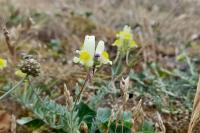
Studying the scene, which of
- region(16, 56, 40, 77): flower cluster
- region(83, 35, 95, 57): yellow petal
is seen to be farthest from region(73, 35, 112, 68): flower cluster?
region(16, 56, 40, 77): flower cluster

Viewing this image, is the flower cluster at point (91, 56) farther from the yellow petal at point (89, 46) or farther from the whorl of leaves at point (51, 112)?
the whorl of leaves at point (51, 112)

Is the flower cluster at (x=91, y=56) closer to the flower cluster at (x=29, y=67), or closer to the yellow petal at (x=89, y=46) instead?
the yellow petal at (x=89, y=46)

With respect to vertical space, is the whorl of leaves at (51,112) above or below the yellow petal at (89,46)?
below

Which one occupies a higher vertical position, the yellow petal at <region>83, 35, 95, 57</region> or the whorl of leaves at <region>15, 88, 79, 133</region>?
the yellow petal at <region>83, 35, 95, 57</region>

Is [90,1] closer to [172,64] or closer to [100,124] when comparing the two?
[172,64]

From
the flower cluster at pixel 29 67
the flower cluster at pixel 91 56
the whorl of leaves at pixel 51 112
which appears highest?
the flower cluster at pixel 91 56

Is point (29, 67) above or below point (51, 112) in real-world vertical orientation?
above

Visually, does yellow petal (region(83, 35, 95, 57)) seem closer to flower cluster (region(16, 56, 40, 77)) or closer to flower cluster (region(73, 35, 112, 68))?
flower cluster (region(73, 35, 112, 68))

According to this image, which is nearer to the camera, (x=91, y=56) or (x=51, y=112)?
(x=91, y=56)

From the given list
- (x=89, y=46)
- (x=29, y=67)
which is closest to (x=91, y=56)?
(x=89, y=46)

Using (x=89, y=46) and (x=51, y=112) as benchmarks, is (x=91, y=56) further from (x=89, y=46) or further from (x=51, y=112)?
(x=51, y=112)

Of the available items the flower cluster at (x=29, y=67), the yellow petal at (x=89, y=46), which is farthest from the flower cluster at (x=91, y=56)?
the flower cluster at (x=29, y=67)

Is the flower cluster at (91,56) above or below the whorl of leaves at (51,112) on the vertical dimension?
above
